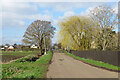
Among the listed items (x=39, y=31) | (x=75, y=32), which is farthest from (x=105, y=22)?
(x=39, y=31)

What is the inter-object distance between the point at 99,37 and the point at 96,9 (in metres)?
5.38

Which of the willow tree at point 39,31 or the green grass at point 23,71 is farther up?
the willow tree at point 39,31

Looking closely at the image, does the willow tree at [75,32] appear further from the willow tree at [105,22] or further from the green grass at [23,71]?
the green grass at [23,71]

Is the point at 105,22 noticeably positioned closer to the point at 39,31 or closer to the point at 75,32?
the point at 75,32

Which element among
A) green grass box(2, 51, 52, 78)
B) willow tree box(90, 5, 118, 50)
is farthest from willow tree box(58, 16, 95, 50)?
green grass box(2, 51, 52, 78)

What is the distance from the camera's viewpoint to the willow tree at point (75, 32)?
37406 millimetres

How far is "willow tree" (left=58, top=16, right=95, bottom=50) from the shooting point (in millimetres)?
37406

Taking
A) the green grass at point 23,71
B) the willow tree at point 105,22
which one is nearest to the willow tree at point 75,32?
the willow tree at point 105,22

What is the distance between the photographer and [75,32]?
125 ft

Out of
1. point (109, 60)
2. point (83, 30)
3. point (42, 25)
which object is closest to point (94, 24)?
point (83, 30)

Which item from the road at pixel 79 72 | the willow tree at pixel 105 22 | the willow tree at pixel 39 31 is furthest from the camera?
the willow tree at pixel 39 31

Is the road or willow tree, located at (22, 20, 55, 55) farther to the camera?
willow tree, located at (22, 20, 55, 55)

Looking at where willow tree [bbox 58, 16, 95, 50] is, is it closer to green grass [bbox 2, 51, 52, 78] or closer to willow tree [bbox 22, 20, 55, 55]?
willow tree [bbox 22, 20, 55, 55]

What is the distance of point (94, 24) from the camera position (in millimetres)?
29109
